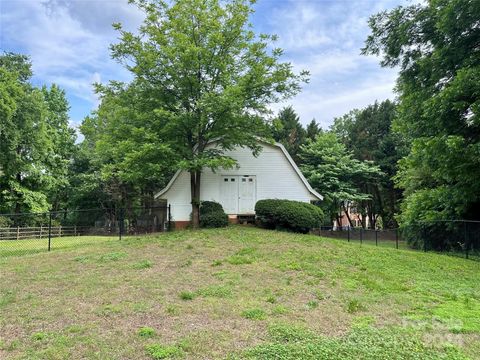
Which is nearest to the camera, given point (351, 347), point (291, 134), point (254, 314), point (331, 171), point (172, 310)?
point (351, 347)

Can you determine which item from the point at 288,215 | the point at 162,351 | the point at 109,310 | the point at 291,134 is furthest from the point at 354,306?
the point at 291,134

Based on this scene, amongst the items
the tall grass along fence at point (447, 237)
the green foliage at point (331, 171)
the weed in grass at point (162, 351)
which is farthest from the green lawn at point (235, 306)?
the green foliage at point (331, 171)

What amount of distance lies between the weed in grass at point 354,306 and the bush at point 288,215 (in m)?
10.1

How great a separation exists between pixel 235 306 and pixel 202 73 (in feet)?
39.0

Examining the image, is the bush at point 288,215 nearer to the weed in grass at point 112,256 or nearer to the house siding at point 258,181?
the house siding at point 258,181

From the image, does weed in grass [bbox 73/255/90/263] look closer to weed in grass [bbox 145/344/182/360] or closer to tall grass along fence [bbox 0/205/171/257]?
tall grass along fence [bbox 0/205/171/257]

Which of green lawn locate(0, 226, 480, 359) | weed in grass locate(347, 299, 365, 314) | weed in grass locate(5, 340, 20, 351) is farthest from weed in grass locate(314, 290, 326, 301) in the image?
weed in grass locate(5, 340, 20, 351)

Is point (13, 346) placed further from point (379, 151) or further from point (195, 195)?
point (379, 151)

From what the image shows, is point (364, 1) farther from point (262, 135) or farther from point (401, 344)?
point (401, 344)

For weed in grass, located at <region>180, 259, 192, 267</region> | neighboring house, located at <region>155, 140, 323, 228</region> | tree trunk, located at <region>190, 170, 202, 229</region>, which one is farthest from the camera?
neighboring house, located at <region>155, 140, 323, 228</region>

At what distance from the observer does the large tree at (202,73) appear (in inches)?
579

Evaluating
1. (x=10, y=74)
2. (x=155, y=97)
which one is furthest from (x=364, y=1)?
(x=10, y=74)

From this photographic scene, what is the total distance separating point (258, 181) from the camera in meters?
19.2

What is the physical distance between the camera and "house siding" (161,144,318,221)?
18.9m
